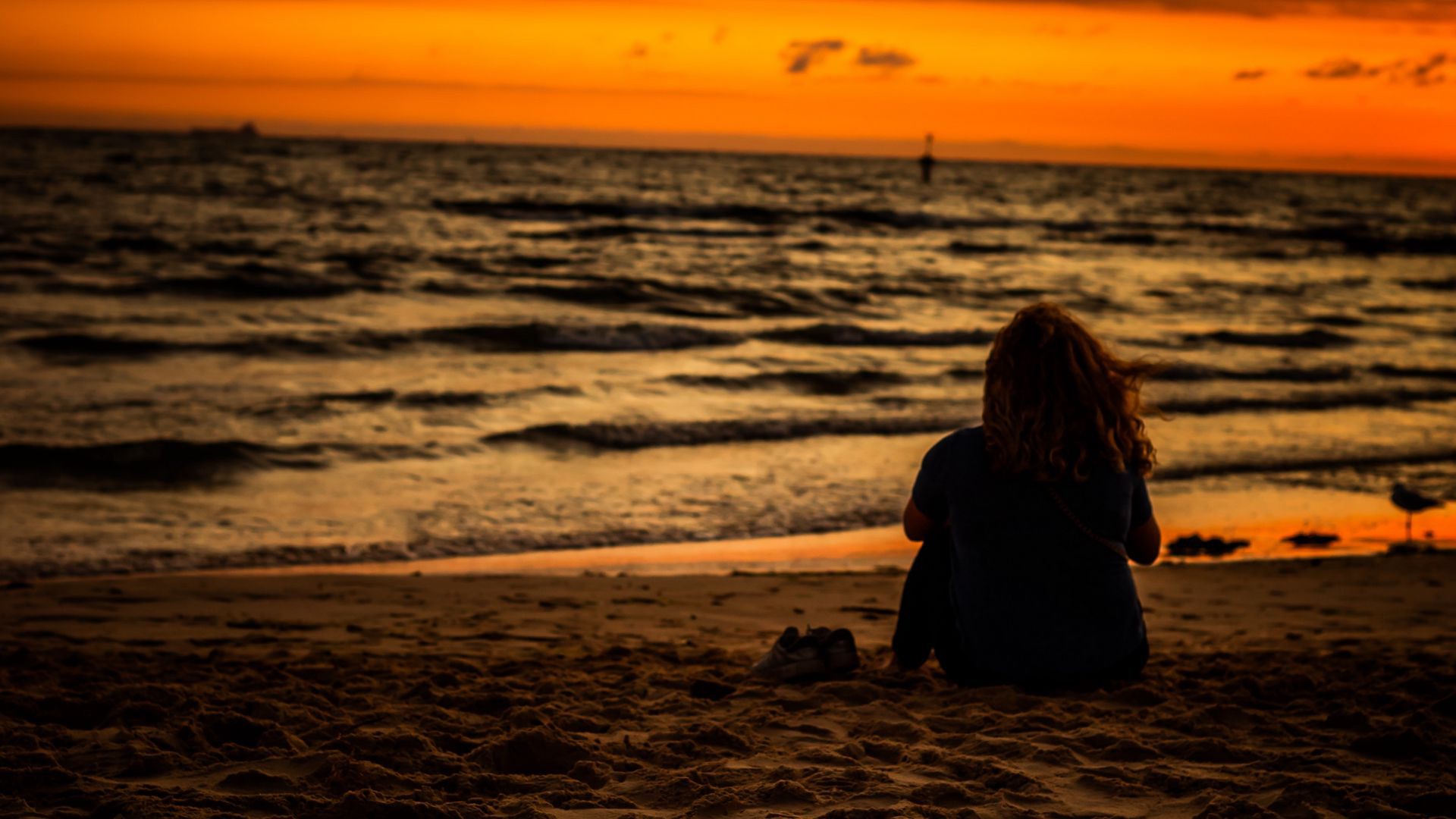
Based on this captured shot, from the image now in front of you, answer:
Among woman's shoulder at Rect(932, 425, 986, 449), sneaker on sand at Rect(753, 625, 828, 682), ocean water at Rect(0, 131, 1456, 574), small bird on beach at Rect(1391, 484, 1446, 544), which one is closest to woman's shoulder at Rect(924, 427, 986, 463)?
woman's shoulder at Rect(932, 425, 986, 449)

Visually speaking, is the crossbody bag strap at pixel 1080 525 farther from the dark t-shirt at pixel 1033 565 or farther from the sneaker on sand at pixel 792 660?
the sneaker on sand at pixel 792 660

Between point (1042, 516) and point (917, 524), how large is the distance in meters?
0.46

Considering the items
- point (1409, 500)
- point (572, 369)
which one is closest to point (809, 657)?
point (1409, 500)

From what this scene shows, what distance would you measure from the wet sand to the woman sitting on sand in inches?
7.9

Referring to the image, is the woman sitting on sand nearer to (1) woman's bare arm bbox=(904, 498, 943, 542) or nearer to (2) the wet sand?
(1) woman's bare arm bbox=(904, 498, 943, 542)

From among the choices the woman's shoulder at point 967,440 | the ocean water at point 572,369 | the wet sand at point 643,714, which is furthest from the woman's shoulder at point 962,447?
the ocean water at point 572,369

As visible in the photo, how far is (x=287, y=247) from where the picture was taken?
27.8m

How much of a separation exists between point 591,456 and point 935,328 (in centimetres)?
1116

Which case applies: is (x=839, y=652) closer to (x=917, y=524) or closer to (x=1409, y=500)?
(x=917, y=524)

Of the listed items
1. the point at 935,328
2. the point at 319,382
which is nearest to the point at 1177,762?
the point at 319,382

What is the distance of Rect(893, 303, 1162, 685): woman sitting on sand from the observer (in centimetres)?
391

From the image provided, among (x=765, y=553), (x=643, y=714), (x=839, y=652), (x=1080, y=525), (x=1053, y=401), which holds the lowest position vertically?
(x=765, y=553)

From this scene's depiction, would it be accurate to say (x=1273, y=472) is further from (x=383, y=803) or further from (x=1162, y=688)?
(x=383, y=803)

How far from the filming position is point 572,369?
15180 millimetres
